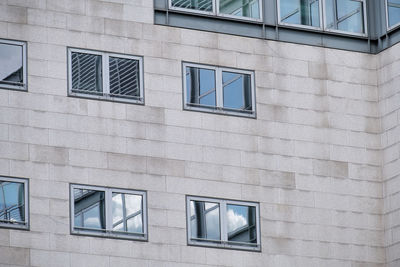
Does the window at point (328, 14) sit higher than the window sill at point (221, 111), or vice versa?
the window at point (328, 14)

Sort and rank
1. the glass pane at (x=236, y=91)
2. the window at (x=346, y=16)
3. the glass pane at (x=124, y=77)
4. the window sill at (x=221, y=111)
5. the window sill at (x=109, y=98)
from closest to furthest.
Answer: the window sill at (x=109, y=98)
the glass pane at (x=124, y=77)
the window sill at (x=221, y=111)
the glass pane at (x=236, y=91)
the window at (x=346, y=16)

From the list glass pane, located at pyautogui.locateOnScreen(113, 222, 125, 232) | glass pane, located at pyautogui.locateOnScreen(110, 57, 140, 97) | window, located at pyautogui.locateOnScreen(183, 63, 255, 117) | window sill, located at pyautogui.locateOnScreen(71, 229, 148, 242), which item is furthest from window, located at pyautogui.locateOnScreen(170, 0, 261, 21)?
window sill, located at pyautogui.locateOnScreen(71, 229, 148, 242)

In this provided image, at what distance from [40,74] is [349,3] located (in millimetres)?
10534

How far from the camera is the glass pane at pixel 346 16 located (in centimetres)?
4278

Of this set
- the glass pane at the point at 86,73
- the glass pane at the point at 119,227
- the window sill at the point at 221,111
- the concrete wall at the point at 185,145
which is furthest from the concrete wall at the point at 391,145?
the glass pane at the point at 86,73

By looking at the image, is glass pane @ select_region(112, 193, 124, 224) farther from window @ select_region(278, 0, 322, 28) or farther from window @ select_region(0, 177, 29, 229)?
window @ select_region(278, 0, 322, 28)

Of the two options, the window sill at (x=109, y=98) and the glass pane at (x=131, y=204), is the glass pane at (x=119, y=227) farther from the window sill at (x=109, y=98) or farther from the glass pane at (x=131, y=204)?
the window sill at (x=109, y=98)

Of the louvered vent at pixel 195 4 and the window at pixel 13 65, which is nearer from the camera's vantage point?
the window at pixel 13 65

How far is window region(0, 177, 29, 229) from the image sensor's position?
3678 cm

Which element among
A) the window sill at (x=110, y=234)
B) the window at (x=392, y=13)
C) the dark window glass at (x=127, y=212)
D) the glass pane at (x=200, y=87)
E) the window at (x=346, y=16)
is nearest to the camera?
the window sill at (x=110, y=234)

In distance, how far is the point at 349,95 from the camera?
138 feet

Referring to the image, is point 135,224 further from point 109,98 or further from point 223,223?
point 109,98

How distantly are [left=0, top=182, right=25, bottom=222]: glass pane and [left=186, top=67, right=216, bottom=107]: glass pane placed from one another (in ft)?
19.1

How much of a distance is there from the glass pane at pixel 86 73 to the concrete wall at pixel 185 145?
34cm
